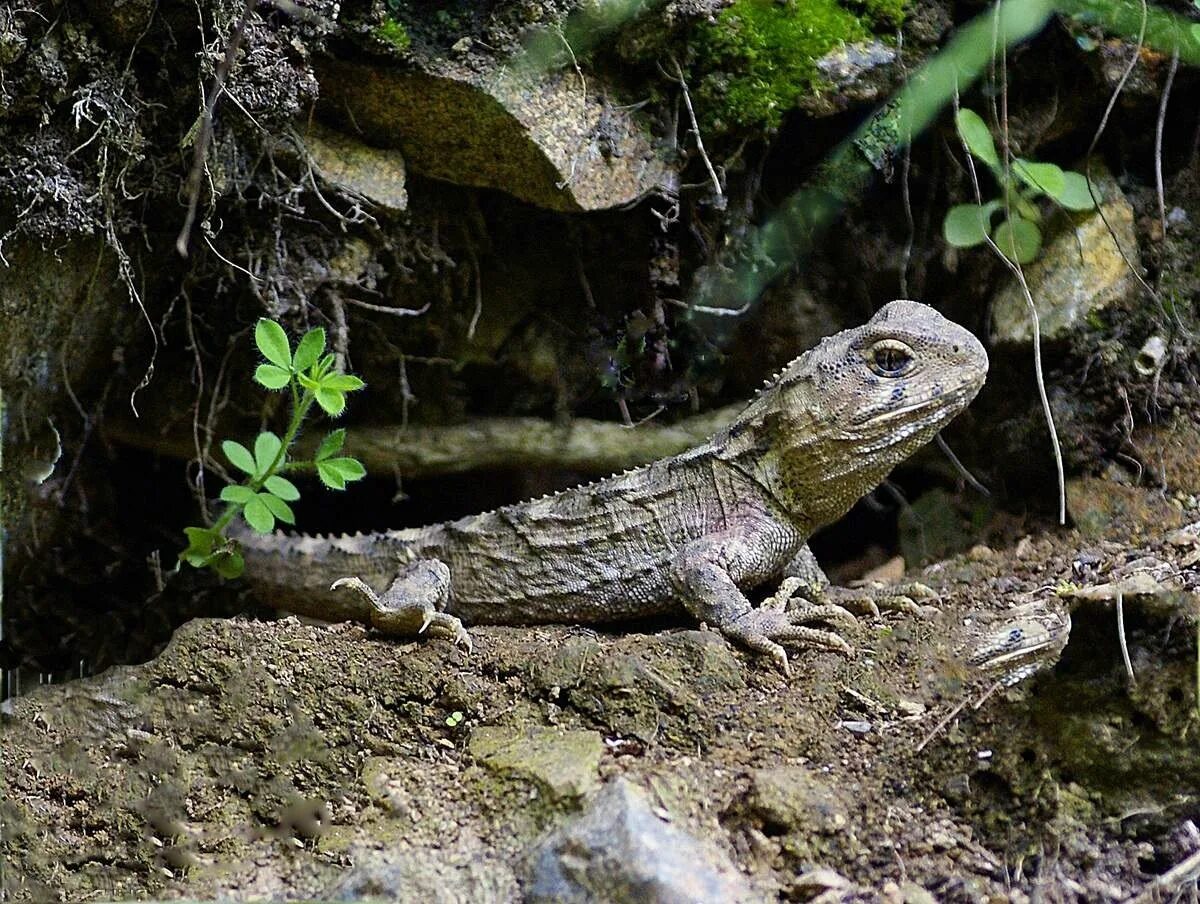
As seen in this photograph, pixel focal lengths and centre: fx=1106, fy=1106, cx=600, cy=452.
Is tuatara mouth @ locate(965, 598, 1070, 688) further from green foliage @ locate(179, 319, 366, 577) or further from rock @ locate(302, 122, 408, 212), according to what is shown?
rock @ locate(302, 122, 408, 212)

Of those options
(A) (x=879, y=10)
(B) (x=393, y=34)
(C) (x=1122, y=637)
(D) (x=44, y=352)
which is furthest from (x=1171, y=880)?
(D) (x=44, y=352)

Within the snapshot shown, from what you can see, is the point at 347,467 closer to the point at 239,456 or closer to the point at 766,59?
the point at 239,456

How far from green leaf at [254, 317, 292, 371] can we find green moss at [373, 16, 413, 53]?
1.20 meters

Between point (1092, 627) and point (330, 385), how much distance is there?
249 cm

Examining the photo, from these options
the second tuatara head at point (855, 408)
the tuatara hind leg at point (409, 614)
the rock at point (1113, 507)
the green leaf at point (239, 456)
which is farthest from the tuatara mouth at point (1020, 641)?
the green leaf at point (239, 456)

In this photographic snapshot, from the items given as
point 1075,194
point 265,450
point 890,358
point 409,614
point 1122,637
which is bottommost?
point 409,614

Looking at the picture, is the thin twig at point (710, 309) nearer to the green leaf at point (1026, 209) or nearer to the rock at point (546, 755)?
the green leaf at point (1026, 209)

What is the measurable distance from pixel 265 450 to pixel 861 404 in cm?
225

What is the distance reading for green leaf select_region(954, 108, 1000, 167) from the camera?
14.8 ft

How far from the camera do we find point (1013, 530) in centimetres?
498

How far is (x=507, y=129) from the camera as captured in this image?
438cm

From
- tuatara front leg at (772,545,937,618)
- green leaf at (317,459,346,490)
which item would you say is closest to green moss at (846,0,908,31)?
tuatara front leg at (772,545,937,618)

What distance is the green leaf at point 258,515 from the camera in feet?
12.6

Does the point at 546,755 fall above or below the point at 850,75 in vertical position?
below
